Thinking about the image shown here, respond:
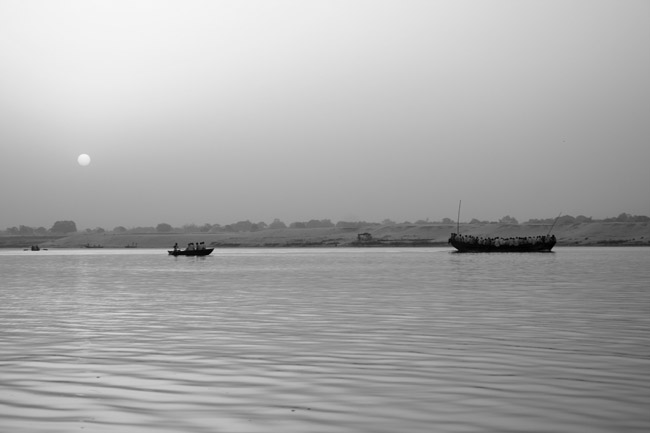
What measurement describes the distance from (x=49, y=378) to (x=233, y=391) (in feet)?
14.8

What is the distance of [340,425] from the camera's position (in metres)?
14.0

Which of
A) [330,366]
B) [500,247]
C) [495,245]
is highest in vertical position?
[495,245]

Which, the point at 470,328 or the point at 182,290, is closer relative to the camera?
the point at 470,328

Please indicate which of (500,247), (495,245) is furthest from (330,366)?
(500,247)

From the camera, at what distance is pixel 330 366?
2039 cm

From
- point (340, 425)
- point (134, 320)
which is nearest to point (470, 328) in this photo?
point (134, 320)

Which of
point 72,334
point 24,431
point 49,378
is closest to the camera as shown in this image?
point 24,431

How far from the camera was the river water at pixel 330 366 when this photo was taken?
47.6ft

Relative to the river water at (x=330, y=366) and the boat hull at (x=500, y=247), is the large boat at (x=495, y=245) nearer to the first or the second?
the boat hull at (x=500, y=247)

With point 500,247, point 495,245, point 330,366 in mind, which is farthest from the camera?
point 500,247

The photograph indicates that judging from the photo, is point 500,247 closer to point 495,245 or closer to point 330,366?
point 495,245

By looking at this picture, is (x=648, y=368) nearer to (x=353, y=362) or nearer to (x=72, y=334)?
(x=353, y=362)

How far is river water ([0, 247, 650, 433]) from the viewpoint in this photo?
1450 cm

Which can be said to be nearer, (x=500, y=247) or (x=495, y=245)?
(x=495, y=245)
